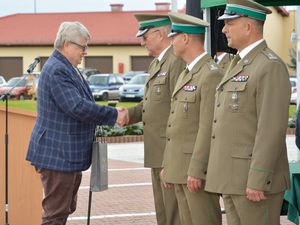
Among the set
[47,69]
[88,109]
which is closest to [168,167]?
[88,109]

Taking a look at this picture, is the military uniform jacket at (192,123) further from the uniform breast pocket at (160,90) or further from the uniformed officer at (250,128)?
the uniform breast pocket at (160,90)

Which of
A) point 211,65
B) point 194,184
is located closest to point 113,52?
point 211,65

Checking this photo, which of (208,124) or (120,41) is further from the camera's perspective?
(120,41)

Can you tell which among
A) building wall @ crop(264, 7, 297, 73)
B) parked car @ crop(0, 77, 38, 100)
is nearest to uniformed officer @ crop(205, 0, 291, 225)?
parked car @ crop(0, 77, 38, 100)

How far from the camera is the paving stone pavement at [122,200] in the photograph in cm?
560

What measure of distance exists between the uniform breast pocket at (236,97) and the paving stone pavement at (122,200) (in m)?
2.73

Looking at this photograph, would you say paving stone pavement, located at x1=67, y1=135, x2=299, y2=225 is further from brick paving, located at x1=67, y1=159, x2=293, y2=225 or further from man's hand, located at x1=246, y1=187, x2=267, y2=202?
man's hand, located at x1=246, y1=187, x2=267, y2=202

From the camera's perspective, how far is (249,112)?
2.94 meters

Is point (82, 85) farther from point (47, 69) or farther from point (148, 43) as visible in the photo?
point (148, 43)

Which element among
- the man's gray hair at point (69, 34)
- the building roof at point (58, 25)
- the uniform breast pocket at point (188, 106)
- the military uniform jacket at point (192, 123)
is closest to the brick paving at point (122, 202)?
the military uniform jacket at point (192, 123)

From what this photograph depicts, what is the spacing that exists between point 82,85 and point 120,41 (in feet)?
113

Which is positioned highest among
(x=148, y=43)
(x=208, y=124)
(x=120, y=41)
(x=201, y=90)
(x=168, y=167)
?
(x=120, y=41)

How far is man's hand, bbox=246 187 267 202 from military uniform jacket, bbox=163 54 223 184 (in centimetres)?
54

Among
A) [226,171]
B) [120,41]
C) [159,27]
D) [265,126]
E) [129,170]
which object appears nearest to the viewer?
[265,126]
